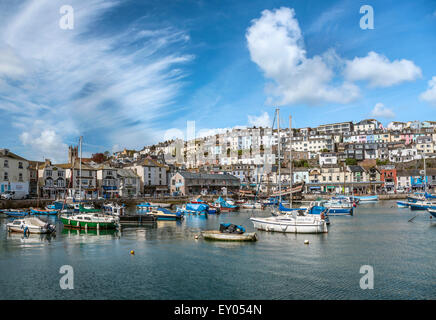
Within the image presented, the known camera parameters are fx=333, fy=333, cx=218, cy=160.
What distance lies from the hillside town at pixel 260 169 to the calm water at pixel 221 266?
22.1 metres

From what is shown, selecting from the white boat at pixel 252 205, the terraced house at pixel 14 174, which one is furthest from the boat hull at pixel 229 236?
the terraced house at pixel 14 174

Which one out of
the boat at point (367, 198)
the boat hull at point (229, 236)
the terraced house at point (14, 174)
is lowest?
the boat at point (367, 198)

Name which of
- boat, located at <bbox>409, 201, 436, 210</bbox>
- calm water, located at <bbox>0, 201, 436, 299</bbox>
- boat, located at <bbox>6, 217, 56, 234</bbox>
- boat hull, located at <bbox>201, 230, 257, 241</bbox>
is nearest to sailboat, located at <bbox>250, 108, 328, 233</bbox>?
calm water, located at <bbox>0, 201, 436, 299</bbox>

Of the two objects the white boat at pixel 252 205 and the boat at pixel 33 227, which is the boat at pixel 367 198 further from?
the boat at pixel 33 227

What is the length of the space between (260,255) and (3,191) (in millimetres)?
67187

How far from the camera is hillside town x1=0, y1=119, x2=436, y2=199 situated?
3270 inches

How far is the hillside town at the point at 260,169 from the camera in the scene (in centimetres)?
8306

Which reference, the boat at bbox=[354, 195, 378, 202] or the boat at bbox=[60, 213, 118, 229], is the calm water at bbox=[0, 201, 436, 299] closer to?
the boat at bbox=[60, 213, 118, 229]

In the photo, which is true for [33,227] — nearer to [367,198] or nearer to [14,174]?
[14,174]

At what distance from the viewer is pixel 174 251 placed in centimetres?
2756

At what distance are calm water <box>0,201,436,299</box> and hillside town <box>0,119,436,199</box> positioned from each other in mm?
22064
